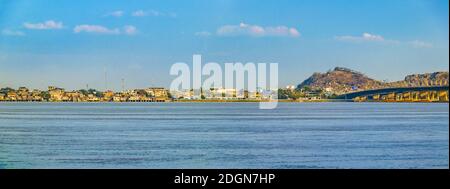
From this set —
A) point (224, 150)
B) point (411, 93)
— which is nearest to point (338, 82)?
point (411, 93)

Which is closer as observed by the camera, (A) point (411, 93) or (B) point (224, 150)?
(B) point (224, 150)

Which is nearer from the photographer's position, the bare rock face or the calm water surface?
the calm water surface

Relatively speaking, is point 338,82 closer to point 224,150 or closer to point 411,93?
point 411,93

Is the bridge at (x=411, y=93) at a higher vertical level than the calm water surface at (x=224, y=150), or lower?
higher

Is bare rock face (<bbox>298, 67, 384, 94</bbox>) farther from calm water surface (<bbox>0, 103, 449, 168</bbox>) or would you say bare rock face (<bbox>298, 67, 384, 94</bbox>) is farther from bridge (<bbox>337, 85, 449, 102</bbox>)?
calm water surface (<bbox>0, 103, 449, 168</bbox>)

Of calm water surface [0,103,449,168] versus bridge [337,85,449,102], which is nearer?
calm water surface [0,103,449,168]

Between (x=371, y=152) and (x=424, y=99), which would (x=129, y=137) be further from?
(x=424, y=99)

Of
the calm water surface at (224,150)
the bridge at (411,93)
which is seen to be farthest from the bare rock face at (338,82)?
the calm water surface at (224,150)

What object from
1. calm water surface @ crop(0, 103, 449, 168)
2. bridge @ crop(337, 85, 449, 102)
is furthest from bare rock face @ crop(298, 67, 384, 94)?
calm water surface @ crop(0, 103, 449, 168)

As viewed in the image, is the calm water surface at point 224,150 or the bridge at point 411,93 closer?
the calm water surface at point 224,150

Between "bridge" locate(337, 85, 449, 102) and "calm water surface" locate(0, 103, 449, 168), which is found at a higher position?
"bridge" locate(337, 85, 449, 102)

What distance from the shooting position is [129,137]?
2692 cm

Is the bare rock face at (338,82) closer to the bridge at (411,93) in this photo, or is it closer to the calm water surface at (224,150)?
the bridge at (411,93)
